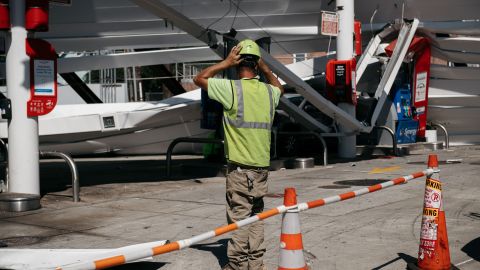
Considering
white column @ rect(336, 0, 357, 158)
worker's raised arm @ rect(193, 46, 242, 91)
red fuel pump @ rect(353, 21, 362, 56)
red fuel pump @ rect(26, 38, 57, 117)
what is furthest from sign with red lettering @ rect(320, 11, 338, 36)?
worker's raised arm @ rect(193, 46, 242, 91)

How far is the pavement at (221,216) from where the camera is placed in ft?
21.8

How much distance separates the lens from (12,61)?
9555 mm

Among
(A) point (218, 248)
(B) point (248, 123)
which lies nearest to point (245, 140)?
(B) point (248, 123)

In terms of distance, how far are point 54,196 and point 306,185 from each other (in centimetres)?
415

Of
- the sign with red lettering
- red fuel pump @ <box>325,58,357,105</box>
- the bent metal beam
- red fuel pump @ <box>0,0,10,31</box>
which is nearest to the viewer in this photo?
red fuel pump @ <box>0,0,10,31</box>

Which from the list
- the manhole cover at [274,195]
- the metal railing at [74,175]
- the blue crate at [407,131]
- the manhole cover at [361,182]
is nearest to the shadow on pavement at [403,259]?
the manhole cover at [274,195]

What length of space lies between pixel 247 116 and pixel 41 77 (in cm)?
492

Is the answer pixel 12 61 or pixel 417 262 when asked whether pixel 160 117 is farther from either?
pixel 417 262

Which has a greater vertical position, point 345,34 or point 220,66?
point 345,34

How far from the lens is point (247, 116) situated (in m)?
5.69

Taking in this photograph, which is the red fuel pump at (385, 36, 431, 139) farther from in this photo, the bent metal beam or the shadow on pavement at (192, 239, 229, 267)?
the shadow on pavement at (192, 239, 229, 267)

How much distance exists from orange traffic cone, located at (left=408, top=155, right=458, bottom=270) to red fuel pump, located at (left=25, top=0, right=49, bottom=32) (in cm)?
585

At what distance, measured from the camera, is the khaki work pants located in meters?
5.58

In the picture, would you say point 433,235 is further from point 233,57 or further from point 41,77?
point 41,77
